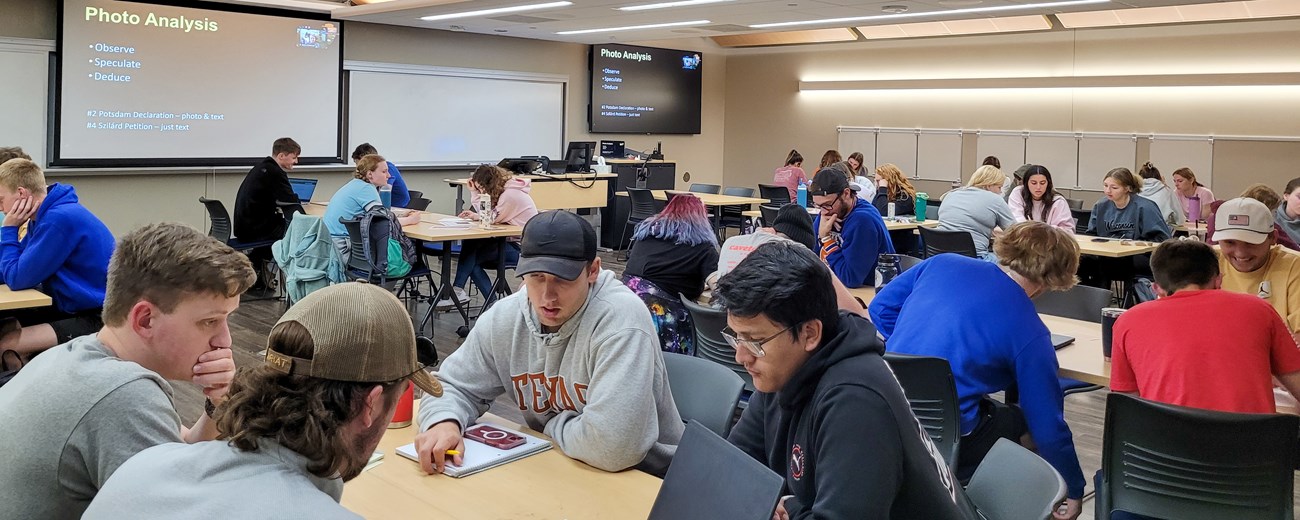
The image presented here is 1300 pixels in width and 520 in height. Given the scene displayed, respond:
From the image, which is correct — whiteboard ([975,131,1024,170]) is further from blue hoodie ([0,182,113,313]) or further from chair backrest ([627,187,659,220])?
blue hoodie ([0,182,113,313])

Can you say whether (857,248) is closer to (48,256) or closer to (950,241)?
(950,241)

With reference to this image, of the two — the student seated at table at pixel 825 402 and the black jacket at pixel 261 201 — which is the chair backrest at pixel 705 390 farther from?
the black jacket at pixel 261 201

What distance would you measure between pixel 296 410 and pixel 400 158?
36.3 ft

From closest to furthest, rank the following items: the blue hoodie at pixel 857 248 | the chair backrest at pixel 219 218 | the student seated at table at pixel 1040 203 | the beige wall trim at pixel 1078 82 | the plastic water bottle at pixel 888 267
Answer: the plastic water bottle at pixel 888 267
the blue hoodie at pixel 857 248
the student seated at table at pixel 1040 203
the chair backrest at pixel 219 218
the beige wall trim at pixel 1078 82

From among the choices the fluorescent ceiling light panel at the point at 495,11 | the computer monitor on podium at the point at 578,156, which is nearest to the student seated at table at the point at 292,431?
the fluorescent ceiling light panel at the point at 495,11

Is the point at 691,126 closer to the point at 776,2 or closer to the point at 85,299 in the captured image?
the point at 776,2

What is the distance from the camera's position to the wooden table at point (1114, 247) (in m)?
7.04

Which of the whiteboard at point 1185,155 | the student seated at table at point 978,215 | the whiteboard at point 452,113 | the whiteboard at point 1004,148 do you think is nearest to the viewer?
the student seated at table at point 978,215

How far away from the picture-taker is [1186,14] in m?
10.7

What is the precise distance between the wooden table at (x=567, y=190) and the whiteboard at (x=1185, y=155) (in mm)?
6003

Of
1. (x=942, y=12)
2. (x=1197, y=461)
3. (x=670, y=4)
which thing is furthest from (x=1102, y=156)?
(x=1197, y=461)

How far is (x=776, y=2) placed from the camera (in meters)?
9.35

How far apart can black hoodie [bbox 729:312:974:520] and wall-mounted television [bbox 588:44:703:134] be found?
12244 millimetres

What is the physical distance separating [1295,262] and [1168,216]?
5.62 meters
